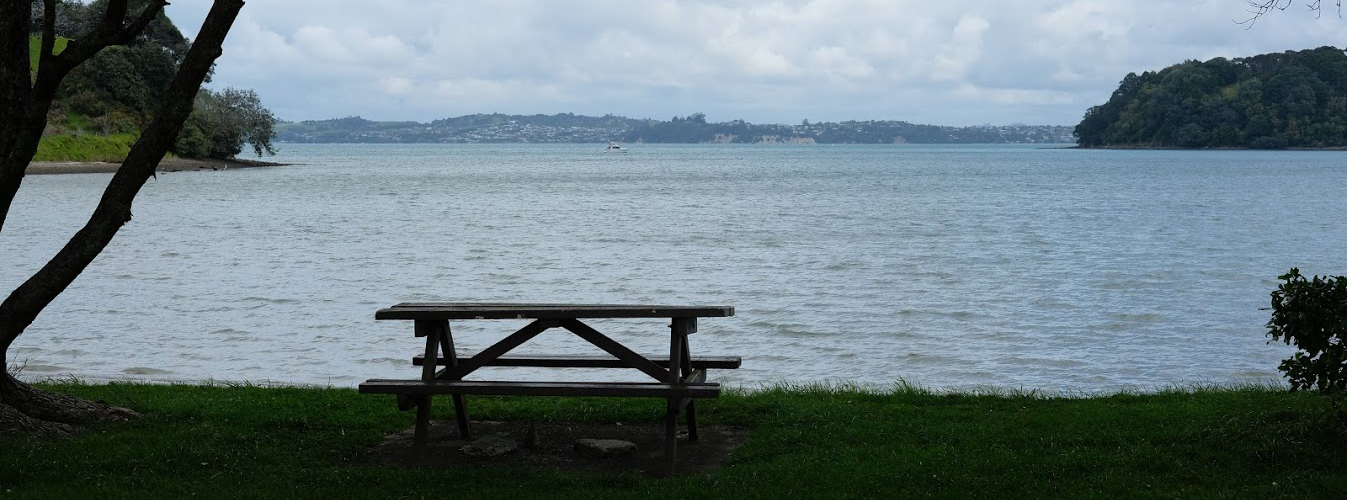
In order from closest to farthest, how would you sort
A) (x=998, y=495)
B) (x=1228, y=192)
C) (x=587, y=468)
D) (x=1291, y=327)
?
(x=998, y=495)
(x=1291, y=327)
(x=587, y=468)
(x=1228, y=192)

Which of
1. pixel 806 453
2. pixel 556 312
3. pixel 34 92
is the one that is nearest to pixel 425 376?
pixel 556 312

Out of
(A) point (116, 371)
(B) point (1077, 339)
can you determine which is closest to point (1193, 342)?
(B) point (1077, 339)

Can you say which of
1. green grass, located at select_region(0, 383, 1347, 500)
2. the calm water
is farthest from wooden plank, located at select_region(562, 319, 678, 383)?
Answer: the calm water

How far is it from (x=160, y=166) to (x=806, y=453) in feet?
293

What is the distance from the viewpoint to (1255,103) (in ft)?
602

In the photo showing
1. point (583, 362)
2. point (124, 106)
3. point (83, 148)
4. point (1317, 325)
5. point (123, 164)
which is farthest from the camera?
point (124, 106)

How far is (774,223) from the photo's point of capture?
142 feet

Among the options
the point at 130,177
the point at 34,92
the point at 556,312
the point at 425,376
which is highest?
the point at 34,92

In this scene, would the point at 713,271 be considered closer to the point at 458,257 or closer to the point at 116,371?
the point at 458,257

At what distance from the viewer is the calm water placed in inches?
589

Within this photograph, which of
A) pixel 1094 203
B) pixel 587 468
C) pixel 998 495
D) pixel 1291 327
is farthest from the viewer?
pixel 1094 203

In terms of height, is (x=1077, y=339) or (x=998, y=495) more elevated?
(x=998, y=495)

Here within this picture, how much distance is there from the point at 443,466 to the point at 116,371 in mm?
8431

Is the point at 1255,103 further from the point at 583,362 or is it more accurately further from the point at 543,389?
the point at 543,389
